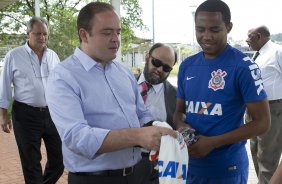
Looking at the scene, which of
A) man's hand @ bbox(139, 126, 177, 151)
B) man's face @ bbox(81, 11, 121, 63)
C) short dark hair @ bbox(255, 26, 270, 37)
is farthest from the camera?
short dark hair @ bbox(255, 26, 270, 37)

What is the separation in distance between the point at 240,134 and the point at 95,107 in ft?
2.89

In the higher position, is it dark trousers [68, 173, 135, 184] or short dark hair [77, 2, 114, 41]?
short dark hair [77, 2, 114, 41]

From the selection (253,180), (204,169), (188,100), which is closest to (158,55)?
(188,100)

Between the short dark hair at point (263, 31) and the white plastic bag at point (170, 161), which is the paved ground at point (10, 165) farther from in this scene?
the white plastic bag at point (170, 161)

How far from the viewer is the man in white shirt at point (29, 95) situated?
13.4 ft

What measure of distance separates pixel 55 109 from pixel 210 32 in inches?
41.2

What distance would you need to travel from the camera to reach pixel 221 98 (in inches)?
83.5

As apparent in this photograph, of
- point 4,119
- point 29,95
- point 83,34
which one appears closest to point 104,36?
point 83,34

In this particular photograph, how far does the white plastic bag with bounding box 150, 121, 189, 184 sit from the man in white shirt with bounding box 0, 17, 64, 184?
8.91 feet

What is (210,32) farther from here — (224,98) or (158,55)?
(158,55)

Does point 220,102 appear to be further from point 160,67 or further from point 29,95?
point 29,95

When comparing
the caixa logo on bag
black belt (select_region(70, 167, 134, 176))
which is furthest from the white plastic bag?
black belt (select_region(70, 167, 134, 176))

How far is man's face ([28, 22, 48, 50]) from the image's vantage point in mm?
4129

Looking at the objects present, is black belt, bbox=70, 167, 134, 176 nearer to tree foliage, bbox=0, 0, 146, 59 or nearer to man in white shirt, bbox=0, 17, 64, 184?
man in white shirt, bbox=0, 17, 64, 184
